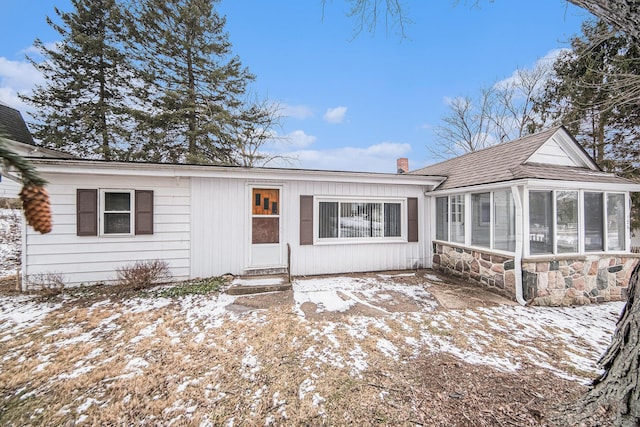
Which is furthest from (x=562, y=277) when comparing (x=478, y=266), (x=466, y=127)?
(x=466, y=127)

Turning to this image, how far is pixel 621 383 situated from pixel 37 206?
11.5 ft

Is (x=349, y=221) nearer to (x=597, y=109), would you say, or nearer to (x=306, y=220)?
(x=306, y=220)

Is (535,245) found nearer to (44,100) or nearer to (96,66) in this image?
(96,66)

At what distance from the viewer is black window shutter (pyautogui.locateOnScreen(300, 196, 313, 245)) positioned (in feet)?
21.1

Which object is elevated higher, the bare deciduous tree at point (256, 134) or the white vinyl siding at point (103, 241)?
the bare deciduous tree at point (256, 134)

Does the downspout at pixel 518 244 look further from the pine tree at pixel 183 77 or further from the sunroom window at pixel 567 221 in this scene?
the pine tree at pixel 183 77

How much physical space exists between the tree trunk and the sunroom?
345 centimetres

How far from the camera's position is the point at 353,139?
17.2 metres

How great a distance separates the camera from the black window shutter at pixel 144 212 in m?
5.58

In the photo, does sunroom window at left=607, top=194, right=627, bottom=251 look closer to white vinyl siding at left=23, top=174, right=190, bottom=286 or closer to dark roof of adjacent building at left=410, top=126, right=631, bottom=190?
dark roof of adjacent building at left=410, top=126, right=631, bottom=190

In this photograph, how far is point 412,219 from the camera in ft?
23.6

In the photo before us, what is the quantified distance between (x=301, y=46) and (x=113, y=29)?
799cm

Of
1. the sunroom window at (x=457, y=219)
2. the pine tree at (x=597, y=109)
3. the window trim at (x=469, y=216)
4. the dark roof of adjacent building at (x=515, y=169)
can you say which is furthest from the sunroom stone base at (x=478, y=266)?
the pine tree at (x=597, y=109)

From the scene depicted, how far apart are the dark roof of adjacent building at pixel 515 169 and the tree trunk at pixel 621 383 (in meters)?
3.69
